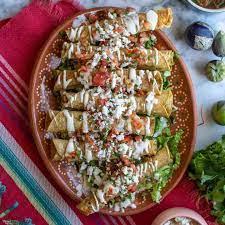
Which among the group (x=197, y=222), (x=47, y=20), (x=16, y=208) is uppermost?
(x=47, y=20)

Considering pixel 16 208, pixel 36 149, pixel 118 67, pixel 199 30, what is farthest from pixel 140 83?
pixel 16 208

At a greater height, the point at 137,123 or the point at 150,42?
the point at 150,42

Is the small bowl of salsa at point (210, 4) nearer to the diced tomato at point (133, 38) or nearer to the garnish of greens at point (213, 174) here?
the diced tomato at point (133, 38)

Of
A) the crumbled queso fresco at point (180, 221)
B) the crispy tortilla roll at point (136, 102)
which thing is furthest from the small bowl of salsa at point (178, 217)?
the crispy tortilla roll at point (136, 102)

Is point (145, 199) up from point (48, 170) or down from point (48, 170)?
down

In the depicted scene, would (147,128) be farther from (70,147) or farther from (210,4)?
(210,4)

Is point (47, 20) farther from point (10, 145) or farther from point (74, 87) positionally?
point (10, 145)

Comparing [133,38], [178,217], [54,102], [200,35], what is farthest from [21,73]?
[178,217]
